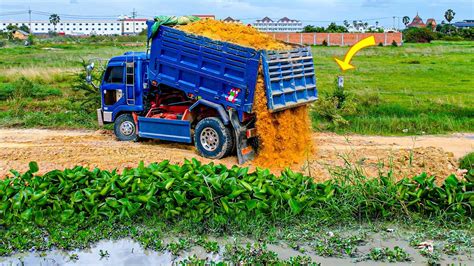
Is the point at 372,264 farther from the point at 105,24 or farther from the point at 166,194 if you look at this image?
the point at 105,24

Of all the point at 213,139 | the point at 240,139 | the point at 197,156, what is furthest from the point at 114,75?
the point at 240,139

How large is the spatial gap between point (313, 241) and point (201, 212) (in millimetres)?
1381

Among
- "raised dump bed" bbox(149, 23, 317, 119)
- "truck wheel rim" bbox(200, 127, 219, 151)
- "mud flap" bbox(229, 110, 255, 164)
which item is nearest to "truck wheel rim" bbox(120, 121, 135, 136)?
"raised dump bed" bbox(149, 23, 317, 119)

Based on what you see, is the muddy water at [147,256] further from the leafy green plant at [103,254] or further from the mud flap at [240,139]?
the mud flap at [240,139]

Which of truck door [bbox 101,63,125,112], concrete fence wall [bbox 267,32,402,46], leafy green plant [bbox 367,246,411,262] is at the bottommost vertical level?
leafy green plant [bbox 367,246,411,262]

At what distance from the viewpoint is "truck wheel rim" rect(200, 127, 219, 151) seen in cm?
1266

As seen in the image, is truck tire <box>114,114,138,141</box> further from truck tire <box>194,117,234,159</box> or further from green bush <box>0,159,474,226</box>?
green bush <box>0,159,474,226</box>

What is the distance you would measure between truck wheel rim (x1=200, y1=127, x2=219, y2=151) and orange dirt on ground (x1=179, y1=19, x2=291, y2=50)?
1.84 m

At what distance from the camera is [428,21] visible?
420 ft

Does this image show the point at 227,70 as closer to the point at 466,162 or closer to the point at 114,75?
the point at 114,75

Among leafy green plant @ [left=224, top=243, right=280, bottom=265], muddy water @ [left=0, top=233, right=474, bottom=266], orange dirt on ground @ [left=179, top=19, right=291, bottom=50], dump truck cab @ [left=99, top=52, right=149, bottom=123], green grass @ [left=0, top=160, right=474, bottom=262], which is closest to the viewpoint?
leafy green plant @ [left=224, top=243, right=280, bottom=265]

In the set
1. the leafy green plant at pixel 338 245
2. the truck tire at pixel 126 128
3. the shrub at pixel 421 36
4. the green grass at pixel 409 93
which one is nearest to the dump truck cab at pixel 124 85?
the truck tire at pixel 126 128

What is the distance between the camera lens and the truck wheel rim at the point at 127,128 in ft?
47.2

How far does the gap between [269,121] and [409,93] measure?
41.1 feet
